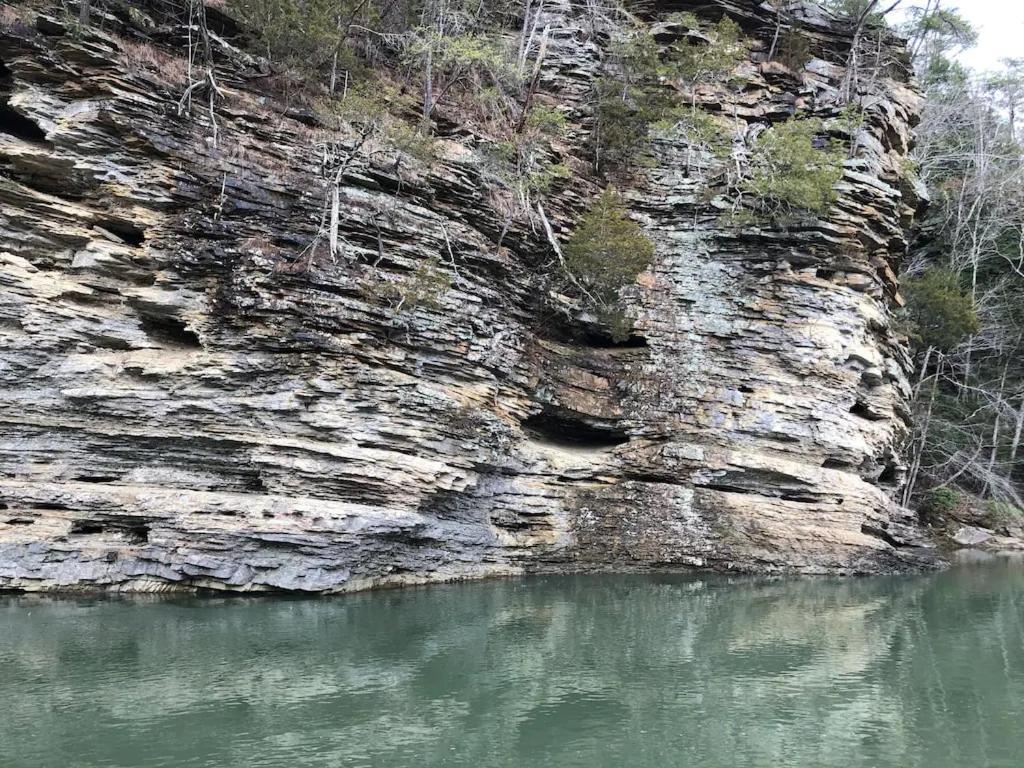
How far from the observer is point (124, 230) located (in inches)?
571

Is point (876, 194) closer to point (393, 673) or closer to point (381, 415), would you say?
point (381, 415)

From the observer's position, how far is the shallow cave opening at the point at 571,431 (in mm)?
18750

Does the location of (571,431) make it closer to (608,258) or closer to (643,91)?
(608,258)

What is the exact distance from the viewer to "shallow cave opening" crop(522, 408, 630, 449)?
18.8m

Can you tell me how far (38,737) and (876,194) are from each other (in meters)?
24.0

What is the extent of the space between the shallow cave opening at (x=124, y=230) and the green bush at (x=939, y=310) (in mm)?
24313

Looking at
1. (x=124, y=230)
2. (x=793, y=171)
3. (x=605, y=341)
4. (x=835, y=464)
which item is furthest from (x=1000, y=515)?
(x=124, y=230)

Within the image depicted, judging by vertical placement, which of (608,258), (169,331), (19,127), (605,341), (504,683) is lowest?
(504,683)

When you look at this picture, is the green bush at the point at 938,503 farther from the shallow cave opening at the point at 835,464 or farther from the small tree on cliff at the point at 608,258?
the small tree on cliff at the point at 608,258

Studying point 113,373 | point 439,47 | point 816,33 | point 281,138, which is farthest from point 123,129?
point 816,33

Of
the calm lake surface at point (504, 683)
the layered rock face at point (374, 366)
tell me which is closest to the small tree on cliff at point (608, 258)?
the layered rock face at point (374, 366)

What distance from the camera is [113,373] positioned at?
13328 mm

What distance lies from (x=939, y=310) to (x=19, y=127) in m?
28.3

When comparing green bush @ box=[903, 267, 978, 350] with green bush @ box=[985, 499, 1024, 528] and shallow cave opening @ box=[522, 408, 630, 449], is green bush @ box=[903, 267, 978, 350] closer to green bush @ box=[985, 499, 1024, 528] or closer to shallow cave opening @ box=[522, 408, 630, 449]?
green bush @ box=[985, 499, 1024, 528]
